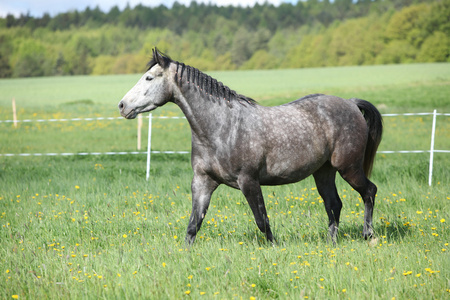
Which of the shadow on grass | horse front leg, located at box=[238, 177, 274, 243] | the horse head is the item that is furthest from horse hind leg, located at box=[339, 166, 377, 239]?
the horse head

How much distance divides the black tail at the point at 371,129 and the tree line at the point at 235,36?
36054 millimetres

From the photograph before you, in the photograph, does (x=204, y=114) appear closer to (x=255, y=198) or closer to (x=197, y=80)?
(x=197, y=80)

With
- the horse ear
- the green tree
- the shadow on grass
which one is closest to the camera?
the horse ear

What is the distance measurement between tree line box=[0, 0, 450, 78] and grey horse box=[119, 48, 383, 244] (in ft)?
122

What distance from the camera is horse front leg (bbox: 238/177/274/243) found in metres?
5.17

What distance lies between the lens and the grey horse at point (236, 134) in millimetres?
5144

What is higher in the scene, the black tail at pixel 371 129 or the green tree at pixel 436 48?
the green tree at pixel 436 48

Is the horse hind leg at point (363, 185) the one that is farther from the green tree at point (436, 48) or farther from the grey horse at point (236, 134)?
the green tree at point (436, 48)

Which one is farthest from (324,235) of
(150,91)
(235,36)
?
(235,36)

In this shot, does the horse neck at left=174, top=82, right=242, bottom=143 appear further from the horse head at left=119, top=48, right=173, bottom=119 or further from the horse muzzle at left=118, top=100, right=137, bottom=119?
the horse muzzle at left=118, top=100, right=137, bottom=119

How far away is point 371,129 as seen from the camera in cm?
655

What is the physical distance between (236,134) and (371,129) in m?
2.25

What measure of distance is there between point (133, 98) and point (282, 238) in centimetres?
241

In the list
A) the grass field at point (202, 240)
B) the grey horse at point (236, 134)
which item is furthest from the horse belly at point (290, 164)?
the grass field at point (202, 240)
